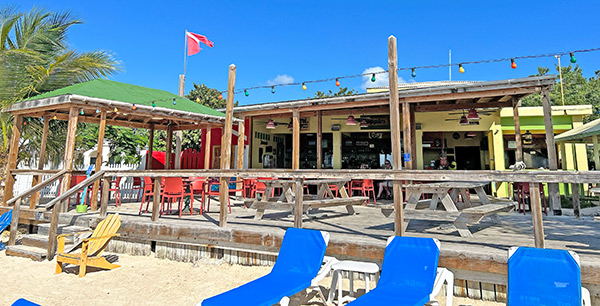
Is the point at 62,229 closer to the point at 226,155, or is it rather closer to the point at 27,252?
the point at 27,252

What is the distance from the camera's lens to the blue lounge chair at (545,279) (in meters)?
2.24

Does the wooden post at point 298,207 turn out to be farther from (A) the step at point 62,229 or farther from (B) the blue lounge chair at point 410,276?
(A) the step at point 62,229

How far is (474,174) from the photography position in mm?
3373

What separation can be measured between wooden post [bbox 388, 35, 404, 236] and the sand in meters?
0.99

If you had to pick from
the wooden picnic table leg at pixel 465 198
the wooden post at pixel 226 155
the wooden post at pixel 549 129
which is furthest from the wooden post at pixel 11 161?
the wooden post at pixel 549 129

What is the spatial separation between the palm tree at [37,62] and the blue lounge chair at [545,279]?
9.74 m

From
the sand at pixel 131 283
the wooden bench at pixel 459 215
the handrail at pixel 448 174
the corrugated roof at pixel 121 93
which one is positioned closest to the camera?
the handrail at pixel 448 174

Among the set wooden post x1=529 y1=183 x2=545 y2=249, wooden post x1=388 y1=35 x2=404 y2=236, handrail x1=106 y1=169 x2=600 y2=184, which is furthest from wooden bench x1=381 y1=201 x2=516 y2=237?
wooden post x1=529 y1=183 x2=545 y2=249

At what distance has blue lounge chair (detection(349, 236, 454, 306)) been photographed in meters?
2.47

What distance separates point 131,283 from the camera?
4020 millimetres

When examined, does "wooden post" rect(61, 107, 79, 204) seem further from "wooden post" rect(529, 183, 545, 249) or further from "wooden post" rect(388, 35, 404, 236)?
"wooden post" rect(529, 183, 545, 249)

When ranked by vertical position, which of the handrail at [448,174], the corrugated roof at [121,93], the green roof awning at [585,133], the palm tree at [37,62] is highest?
the palm tree at [37,62]

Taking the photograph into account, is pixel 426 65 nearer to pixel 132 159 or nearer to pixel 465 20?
pixel 465 20

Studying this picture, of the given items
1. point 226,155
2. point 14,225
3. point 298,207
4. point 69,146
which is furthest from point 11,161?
point 298,207
